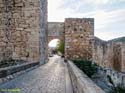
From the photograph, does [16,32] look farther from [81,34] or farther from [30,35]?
[81,34]

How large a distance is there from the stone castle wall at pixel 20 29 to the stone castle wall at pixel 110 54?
28.7ft

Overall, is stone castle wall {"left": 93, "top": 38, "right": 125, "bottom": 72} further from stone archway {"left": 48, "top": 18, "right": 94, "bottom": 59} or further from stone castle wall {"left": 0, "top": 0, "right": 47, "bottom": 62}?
stone castle wall {"left": 0, "top": 0, "right": 47, "bottom": 62}

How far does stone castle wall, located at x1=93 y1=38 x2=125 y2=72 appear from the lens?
72.8ft

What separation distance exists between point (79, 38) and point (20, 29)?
6.30 m

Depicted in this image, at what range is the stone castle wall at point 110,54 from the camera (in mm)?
22188

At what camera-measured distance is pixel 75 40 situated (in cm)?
1891

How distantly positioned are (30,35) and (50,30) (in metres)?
13.1

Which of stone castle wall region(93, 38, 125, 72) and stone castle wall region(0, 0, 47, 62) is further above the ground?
stone castle wall region(0, 0, 47, 62)

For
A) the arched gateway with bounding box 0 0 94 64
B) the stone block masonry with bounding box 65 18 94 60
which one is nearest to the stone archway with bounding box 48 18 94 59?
the stone block masonry with bounding box 65 18 94 60

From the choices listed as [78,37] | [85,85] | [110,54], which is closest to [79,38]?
[78,37]

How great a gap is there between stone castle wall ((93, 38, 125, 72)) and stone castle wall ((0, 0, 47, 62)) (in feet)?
28.7

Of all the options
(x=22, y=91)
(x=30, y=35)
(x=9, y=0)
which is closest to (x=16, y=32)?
(x=30, y=35)

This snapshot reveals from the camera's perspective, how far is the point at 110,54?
25.4m

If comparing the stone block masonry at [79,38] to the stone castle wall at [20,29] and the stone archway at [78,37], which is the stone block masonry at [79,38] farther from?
the stone castle wall at [20,29]
